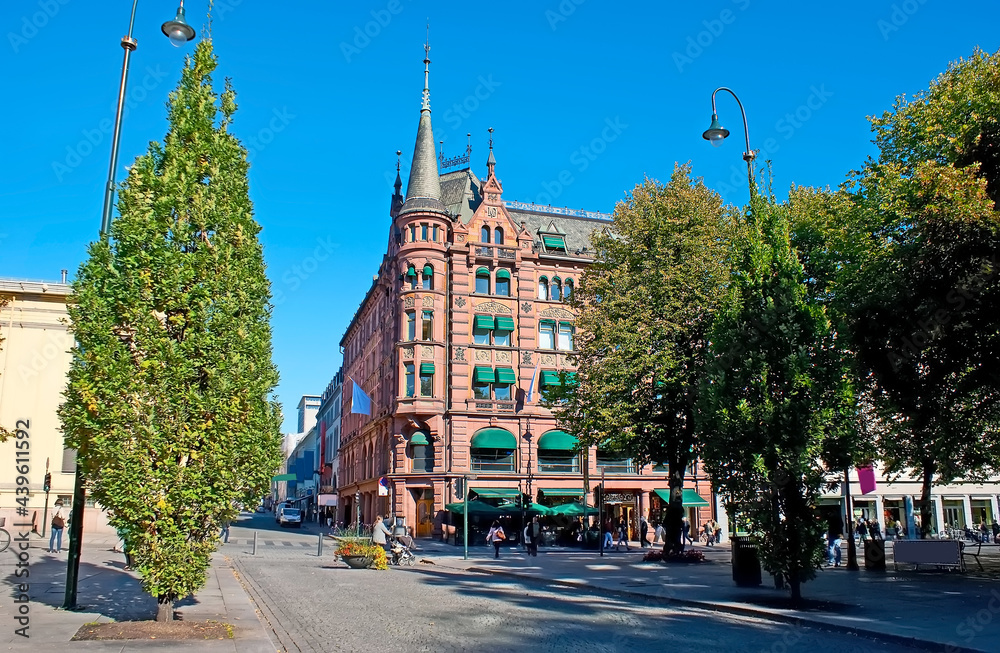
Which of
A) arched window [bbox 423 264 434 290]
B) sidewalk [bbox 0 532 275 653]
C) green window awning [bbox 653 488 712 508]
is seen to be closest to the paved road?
sidewalk [bbox 0 532 275 653]

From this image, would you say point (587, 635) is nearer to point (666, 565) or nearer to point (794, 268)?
point (794, 268)

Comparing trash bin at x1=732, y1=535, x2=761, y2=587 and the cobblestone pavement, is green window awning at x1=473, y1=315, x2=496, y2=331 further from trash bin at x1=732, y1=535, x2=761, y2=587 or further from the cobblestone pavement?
trash bin at x1=732, y1=535, x2=761, y2=587

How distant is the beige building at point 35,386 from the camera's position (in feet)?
137

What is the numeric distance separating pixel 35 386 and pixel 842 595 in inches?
1667

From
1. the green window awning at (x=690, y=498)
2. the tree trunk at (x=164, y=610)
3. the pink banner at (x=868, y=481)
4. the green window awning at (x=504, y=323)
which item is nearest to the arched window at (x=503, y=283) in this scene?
the green window awning at (x=504, y=323)

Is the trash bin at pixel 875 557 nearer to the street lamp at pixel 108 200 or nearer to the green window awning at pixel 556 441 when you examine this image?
the street lamp at pixel 108 200

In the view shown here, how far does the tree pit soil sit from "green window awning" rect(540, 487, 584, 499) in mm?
36550

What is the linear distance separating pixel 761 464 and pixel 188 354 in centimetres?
1050

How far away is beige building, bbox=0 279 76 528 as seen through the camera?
41.7 m

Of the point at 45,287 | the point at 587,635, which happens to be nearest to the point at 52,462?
the point at 45,287

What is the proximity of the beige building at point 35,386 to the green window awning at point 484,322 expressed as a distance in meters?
22.8

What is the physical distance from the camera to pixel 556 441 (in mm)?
46812

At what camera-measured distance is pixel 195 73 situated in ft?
41.8

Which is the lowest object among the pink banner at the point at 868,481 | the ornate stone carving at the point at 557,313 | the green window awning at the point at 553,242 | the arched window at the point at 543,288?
the pink banner at the point at 868,481
